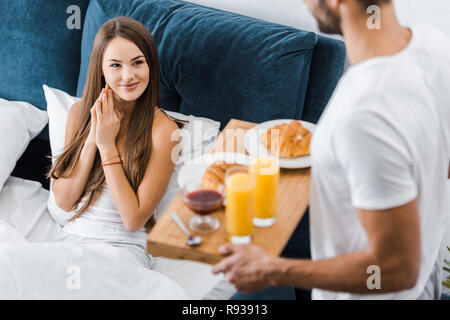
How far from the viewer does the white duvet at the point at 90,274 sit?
162 centimetres

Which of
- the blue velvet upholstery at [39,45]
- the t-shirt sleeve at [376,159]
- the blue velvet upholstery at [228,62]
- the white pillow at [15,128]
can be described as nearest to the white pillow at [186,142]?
the blue velvet upholstery at [228,62]

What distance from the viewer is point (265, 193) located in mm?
1225

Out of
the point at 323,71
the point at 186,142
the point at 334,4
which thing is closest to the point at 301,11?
the point at 323,71

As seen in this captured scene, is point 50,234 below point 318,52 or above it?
below

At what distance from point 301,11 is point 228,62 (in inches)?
14.0

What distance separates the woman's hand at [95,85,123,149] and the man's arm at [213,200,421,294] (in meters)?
0.81

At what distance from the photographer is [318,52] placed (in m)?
1.94

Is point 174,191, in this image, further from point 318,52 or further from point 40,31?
point 40,31

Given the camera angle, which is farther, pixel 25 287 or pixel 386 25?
pixel 25 287

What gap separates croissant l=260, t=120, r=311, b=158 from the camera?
141 cm

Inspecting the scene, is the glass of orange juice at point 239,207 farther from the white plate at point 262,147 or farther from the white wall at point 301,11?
the white wall at point 301,11
